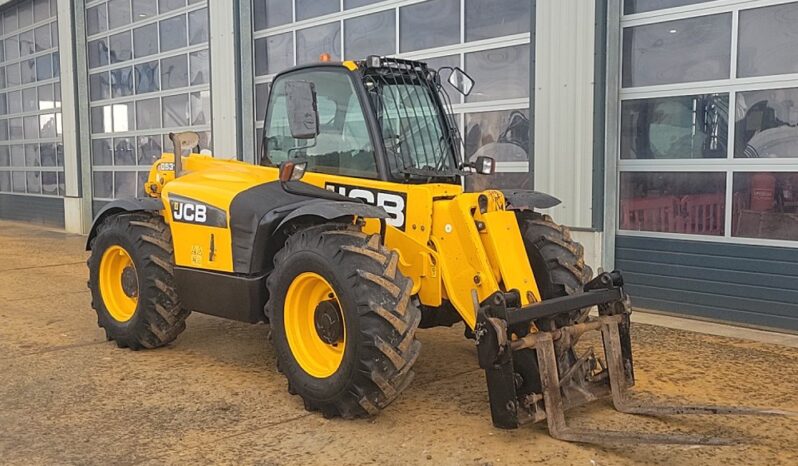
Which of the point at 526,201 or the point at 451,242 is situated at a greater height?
the point at 526,201

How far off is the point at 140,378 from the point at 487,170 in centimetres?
298

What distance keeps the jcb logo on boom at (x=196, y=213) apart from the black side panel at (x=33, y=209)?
13.1m

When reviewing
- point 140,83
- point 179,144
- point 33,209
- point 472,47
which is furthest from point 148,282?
point 33,209

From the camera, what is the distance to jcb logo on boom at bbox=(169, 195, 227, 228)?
542cm

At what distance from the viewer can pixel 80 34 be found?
16.4 meters

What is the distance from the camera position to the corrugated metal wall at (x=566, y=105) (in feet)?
25.8

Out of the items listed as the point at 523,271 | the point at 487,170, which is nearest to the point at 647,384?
the point at 523,271

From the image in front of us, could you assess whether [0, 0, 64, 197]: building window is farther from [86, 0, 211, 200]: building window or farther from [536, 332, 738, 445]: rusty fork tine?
[536, 332, 738, 445]: rusty fork tine

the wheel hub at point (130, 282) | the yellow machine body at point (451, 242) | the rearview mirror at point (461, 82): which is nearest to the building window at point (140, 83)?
the wheel hub at point (130, 282)

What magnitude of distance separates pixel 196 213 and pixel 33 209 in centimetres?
1520

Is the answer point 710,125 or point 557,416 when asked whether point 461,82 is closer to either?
point 557,416

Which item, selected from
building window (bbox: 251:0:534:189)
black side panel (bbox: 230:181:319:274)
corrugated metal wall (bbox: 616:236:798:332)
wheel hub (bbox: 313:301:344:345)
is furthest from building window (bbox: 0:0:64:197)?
wheel hub (bbox: 313:301:344:345)

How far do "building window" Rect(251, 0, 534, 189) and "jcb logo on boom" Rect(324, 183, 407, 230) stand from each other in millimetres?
2800

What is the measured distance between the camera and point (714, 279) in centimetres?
735
